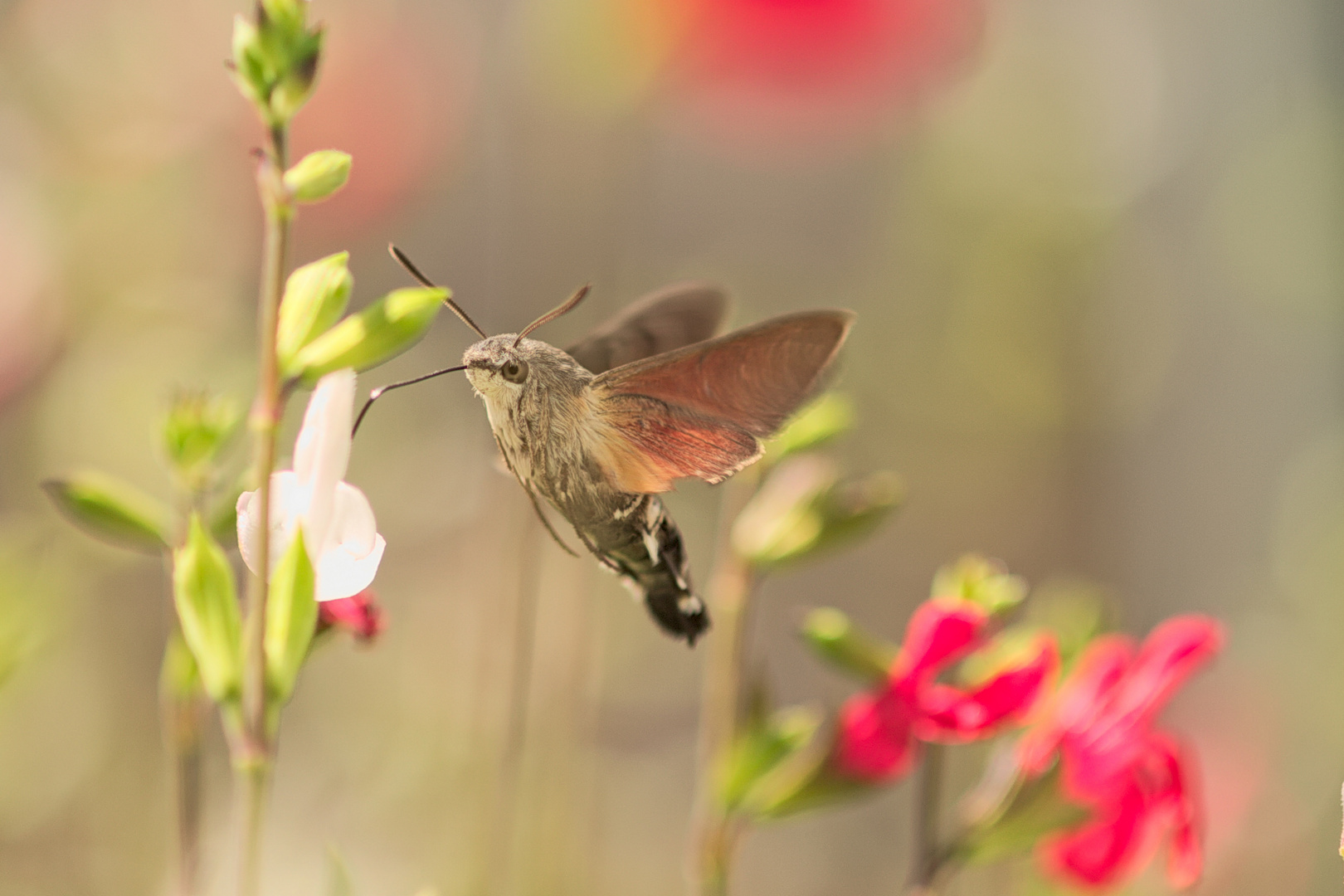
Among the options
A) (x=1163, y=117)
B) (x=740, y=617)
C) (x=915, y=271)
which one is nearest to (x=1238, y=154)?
(x=1163, y=117)

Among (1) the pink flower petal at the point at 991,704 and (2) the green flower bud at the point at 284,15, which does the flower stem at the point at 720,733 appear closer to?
(1) the pink flower petal at the point at 991,704

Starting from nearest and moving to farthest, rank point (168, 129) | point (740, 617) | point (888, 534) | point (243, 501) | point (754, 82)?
point (243, 501), point (740, 617), point (168, 129), point (754, 82), point (888, 534)

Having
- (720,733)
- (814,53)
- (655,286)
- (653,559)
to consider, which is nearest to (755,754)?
(720,733)

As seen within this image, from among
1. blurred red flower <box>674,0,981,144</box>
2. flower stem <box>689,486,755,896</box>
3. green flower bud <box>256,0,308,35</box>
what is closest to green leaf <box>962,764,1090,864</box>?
flower stem <box>689,486,755,896</box>

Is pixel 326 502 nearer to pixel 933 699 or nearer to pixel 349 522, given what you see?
pixel 349 522

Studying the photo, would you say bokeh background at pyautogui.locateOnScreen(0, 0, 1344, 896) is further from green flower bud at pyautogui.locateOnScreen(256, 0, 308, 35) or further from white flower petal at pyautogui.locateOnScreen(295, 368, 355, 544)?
green flower bud at pyautogui.locateOnScreen(256, 0, 308, 35)

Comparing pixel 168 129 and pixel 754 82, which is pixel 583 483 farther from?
pixel 754 82
